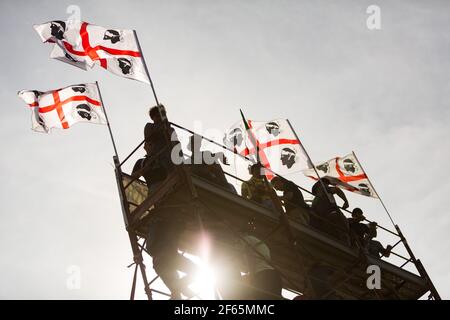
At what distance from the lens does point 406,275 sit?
529 inches

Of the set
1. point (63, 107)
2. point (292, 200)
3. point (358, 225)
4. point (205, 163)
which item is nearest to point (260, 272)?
point (205, 163)

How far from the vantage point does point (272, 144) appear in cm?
1505

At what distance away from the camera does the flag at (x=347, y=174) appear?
16656 mm

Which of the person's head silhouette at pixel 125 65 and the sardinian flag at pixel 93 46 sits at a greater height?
the sardinian flag at pixel 93 46

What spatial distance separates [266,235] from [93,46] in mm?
6655

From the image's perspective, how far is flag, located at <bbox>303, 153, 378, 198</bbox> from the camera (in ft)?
54.6

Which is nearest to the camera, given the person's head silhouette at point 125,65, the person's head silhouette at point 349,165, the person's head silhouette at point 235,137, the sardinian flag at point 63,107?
the person's head silhouette at point 125,65

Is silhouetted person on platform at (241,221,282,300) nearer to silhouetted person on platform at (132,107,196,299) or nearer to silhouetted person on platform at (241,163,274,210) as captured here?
silhouetted person on platform at (132,107,196,299)

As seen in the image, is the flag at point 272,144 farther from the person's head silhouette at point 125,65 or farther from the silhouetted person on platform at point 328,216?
the person's head silhouette at point 125,65

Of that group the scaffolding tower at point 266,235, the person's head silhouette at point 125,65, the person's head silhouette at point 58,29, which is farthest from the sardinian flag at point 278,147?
the person's head silhouette at point 58,29

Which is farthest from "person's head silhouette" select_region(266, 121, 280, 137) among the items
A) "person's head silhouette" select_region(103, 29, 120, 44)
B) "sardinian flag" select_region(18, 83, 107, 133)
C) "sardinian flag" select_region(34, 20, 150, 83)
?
"person's head silhouette" select_region(103, 29, 120, 44)

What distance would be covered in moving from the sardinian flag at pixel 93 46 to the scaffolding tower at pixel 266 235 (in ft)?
9.18

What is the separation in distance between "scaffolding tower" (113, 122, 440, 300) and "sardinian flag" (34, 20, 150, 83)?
2798 millimetres
